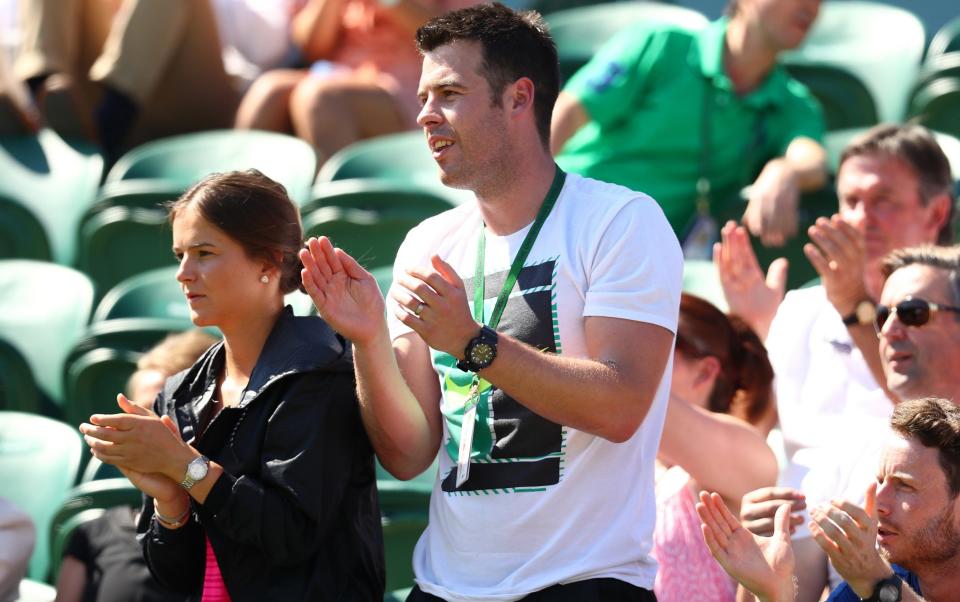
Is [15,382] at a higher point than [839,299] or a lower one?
lower

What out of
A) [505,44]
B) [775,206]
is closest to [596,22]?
[775,206]

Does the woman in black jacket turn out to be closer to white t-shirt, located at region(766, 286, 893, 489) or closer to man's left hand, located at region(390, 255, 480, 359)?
man's left hand, located at region(390, 255, 480, 359)

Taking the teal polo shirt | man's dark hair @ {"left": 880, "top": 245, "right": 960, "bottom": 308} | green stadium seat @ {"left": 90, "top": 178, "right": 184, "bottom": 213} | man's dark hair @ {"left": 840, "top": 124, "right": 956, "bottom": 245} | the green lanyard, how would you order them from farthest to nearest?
green stadium seat @ {"left": 90, "top": 178, "right": 184, "bottom": 213} < the teal polo shirt < man's dark hair @ {"left": 840, "top": 124, "right": 956, "bottom": 245} < man's dark hair @ {"left": 880, "top": 245, "right": 960, "bottom": 308} < the green lanyard

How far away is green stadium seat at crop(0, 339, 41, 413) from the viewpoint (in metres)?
4.24

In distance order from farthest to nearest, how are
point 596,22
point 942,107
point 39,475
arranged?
point 596,22, point 942,107, point 39,475

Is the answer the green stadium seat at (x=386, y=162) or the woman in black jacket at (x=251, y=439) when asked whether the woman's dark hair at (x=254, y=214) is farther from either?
the green stadium seat at (x=386, y=162)

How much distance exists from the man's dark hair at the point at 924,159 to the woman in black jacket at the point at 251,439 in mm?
1630

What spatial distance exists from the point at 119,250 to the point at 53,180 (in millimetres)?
663

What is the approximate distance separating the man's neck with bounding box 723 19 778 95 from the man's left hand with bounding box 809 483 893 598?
2332 mm

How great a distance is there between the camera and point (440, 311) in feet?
6.90

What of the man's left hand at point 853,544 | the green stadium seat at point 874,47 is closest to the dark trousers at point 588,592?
the man's left hand at point 853,544

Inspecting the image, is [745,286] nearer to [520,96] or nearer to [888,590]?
[520,96]

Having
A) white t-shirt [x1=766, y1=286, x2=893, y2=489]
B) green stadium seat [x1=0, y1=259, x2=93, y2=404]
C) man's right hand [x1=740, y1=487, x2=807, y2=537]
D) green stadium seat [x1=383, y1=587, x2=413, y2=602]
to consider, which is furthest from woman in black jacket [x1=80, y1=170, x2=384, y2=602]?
green stadium seat [x1=0, y1=259, x2=93, y2=404]

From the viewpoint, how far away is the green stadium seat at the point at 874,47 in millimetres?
5168
